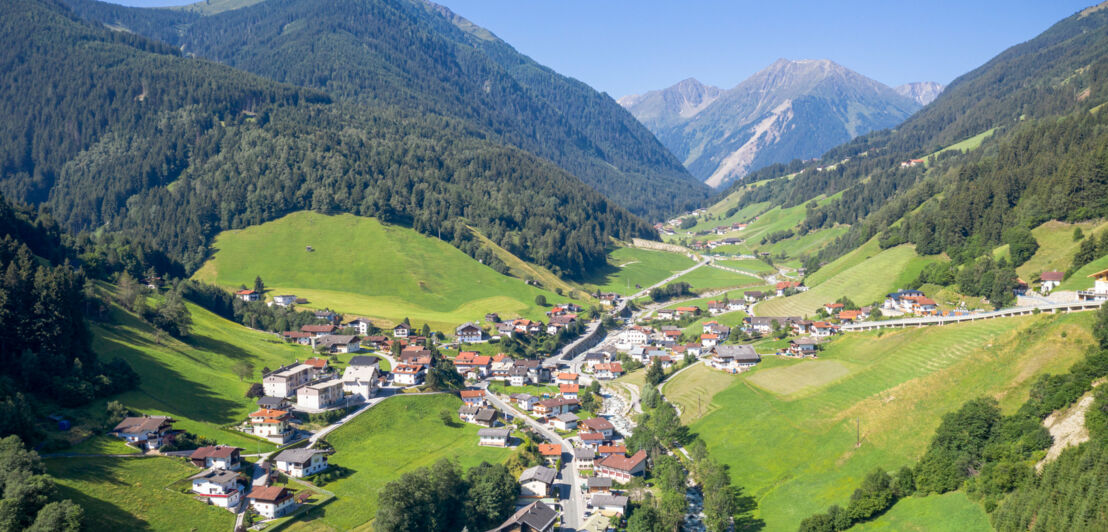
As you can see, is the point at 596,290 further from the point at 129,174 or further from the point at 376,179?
the point at 129,174

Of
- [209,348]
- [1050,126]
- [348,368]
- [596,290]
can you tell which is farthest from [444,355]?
[1050,126]

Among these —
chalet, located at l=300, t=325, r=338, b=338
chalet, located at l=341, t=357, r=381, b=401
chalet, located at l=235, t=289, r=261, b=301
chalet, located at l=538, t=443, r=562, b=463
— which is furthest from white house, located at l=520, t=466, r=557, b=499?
chalet, located at l=235, t=289, r=261, b=301

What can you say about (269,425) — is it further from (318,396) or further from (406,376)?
(406,376)

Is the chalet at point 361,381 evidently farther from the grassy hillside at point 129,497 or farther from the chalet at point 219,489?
the grassy hillside at point 129,497

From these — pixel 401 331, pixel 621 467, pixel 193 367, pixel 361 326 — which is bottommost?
pixel 621 467

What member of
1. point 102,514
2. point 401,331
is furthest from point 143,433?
point 401,331
